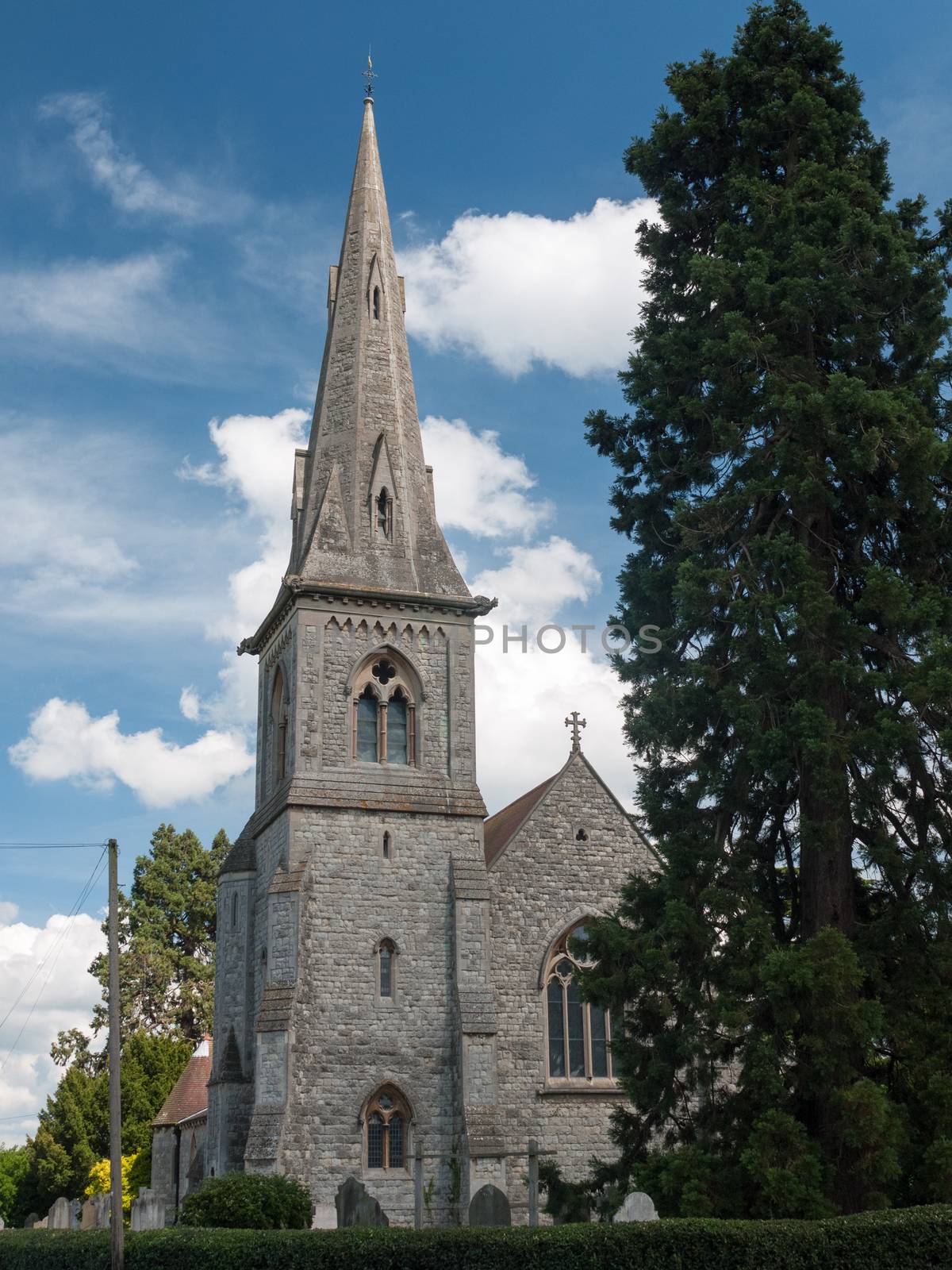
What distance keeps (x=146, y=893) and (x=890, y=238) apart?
1615 inches

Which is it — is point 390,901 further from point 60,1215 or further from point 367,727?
point 60,1215

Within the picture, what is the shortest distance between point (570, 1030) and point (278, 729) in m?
8.38

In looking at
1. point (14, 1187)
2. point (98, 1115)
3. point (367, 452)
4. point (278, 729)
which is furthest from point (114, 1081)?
point (14, 1187)

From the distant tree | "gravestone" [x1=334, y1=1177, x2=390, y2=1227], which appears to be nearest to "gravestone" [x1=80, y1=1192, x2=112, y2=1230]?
"gravestone" [x1=334, y1=1177, x2=390, y2=1227]

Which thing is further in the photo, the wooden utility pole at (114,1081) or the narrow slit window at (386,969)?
the narrow slit window at (386,969)

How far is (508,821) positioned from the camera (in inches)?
1161

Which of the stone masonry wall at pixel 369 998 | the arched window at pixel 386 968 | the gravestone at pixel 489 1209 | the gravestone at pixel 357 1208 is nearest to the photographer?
the gravestone at pixel 489 1209

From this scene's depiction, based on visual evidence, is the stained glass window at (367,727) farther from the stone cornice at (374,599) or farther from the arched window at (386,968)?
the arched window at (386,968)

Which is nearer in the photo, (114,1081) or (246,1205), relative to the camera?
(114,1081)

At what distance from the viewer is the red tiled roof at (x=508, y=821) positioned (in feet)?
86.8

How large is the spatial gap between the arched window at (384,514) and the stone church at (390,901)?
38 mm

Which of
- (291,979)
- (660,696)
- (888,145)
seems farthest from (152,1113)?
(888,145)

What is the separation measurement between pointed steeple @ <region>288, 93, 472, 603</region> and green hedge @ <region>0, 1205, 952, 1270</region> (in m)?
13.9

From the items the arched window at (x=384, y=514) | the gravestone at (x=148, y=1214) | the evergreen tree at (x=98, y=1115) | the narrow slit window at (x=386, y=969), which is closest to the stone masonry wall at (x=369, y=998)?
the narrow slit window at (x=386, y=969)
